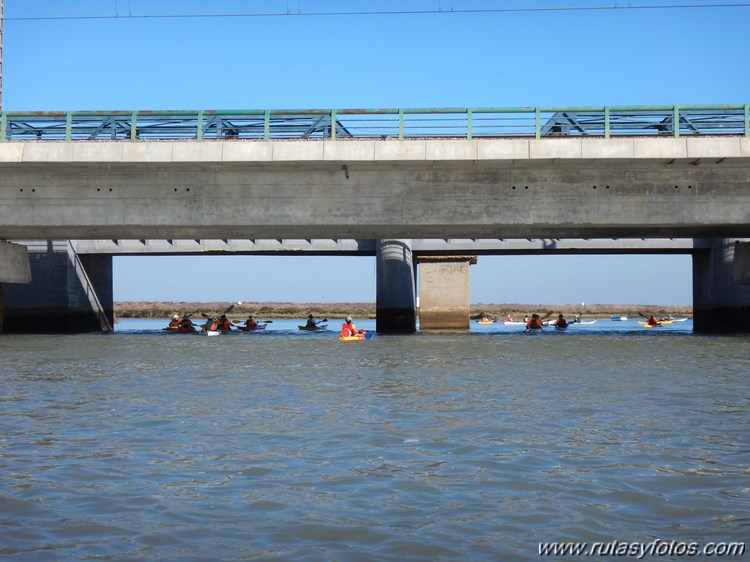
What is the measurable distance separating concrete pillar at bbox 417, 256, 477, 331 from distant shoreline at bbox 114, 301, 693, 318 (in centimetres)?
4420

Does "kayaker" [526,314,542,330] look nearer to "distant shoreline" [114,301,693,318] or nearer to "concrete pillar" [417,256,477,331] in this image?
"concrete pillar" [417,256,477,331]

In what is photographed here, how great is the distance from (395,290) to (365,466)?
32.7 meters

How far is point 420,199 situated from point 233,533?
22617 mm

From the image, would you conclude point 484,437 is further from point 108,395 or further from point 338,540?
point 108,395

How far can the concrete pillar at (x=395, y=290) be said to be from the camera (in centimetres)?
4009

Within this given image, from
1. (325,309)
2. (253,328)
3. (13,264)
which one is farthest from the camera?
(325,309)

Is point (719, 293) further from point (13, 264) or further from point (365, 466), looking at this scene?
point (365, 466)

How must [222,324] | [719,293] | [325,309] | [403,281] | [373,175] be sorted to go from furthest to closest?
[325,309] < [222,324] < [719,293] < [403,281] < [373,175]

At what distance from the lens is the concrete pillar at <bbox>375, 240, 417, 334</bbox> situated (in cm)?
4009

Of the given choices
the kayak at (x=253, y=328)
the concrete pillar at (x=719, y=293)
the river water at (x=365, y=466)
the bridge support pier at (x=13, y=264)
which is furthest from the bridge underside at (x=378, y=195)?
the kayak at (x=253, y=328)

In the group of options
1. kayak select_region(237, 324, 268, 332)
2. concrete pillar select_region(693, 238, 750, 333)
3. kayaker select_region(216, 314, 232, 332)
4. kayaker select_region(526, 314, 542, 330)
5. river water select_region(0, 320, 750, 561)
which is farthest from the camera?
kayaker select_region(526, 314, 542, 330)

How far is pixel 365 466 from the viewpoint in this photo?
7523 mm

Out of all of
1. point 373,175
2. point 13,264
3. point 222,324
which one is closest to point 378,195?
point 373,175

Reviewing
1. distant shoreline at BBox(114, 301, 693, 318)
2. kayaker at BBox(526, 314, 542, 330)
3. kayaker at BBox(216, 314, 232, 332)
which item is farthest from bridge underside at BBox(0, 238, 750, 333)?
distant shoreline at BBox(114, 301, 693, 318)
